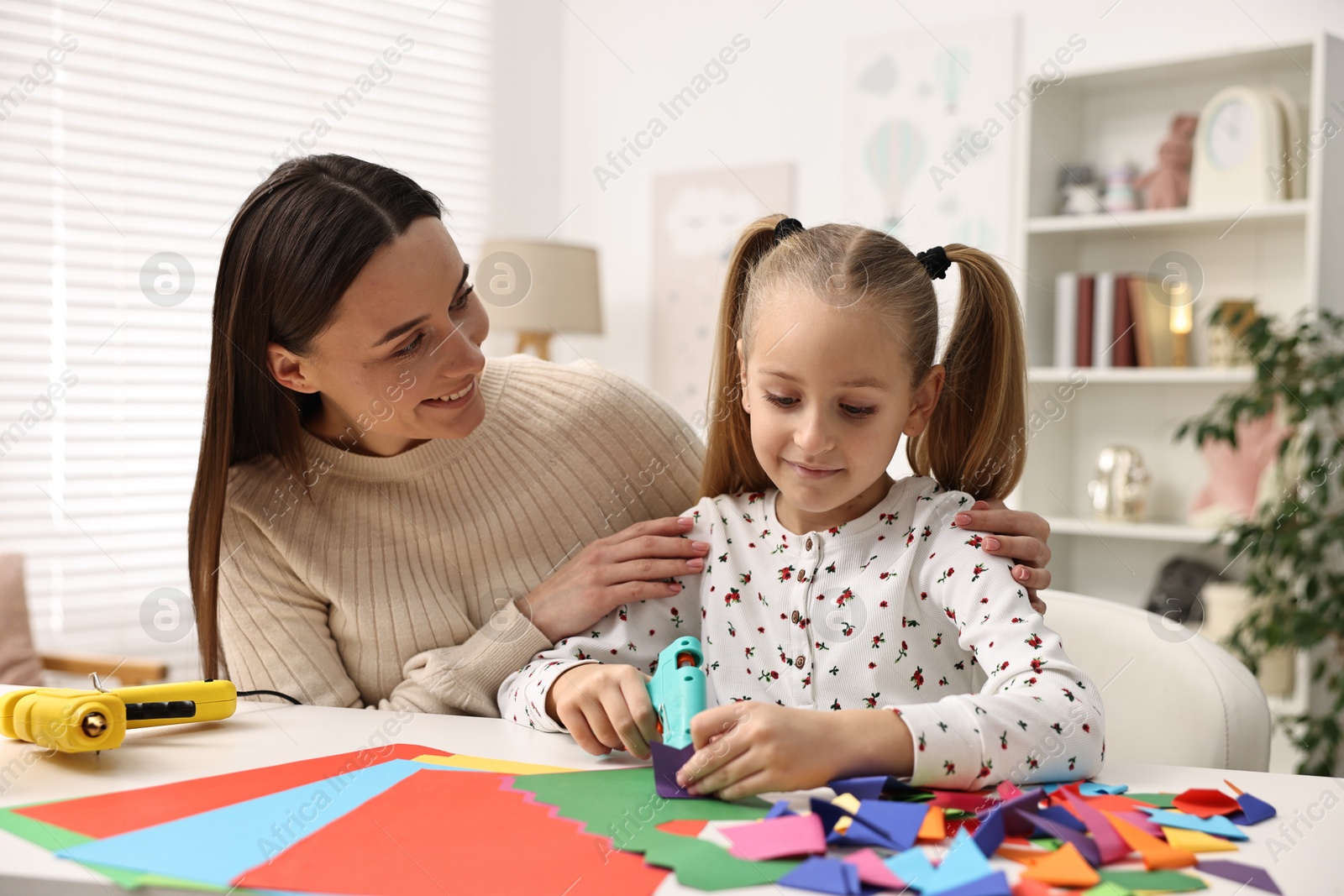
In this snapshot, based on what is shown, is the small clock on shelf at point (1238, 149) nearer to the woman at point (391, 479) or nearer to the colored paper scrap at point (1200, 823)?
the woman at point (391, 479)

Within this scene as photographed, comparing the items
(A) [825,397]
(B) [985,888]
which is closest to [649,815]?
(B) [985,888]

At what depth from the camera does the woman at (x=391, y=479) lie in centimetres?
118

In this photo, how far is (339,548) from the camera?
130 cm

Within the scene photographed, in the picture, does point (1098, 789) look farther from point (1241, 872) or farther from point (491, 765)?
point (491, 765)

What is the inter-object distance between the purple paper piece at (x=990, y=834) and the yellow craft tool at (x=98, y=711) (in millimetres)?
697

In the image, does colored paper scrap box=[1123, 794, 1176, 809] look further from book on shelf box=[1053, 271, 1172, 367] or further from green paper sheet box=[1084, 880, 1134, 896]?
book on shelf box=[1053, 271, 1172, 367]

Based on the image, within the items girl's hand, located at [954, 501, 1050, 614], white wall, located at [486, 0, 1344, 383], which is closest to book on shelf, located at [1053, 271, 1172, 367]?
white wall, located at [486, 0, 1344, 383]

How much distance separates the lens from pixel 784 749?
78cm

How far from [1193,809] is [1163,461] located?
2.42 m

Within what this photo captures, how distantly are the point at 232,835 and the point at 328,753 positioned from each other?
0.19 meters

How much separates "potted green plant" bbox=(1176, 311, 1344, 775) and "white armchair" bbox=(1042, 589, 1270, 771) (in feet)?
4.36

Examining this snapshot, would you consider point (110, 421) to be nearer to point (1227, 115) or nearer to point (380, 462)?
point (380, 462)

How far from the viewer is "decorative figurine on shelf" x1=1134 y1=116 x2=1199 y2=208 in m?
2.80

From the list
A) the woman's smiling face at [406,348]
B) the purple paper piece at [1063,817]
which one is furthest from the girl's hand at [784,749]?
the woman's smiling face at [406,348]
